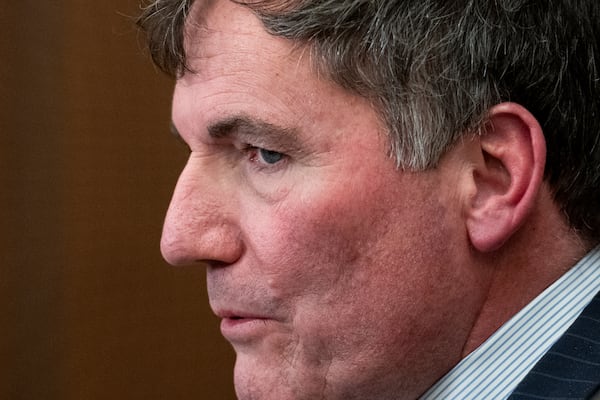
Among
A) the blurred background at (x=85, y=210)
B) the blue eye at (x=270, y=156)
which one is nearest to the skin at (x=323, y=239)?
the blue eye at (x=270, y=156)

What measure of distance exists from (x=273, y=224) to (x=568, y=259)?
0.39 m

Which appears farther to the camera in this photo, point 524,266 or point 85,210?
point 85,210

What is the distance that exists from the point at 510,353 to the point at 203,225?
0.43 meters

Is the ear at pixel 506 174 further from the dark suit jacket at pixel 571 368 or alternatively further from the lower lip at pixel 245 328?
the lower lip at pixel 245 328

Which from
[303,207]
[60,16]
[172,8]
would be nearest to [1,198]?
[60,16]

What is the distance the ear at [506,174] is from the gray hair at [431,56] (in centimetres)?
2

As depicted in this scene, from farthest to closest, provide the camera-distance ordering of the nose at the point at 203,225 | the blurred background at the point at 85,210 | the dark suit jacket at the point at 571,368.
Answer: the blurred background at the point at 85,210 < the nose at the point at 203,225 < the dark suit jacket at the point at 571,368

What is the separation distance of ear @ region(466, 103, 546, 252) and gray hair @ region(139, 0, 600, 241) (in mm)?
21

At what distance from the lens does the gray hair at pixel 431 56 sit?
1.36 m

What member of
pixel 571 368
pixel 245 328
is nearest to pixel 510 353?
pixel 571 368

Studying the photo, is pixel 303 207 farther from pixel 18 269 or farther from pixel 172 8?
pixel 18 269

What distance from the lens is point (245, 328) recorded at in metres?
1.44

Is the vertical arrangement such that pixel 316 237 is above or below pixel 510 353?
above

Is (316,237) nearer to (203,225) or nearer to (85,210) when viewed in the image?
(203,225)
